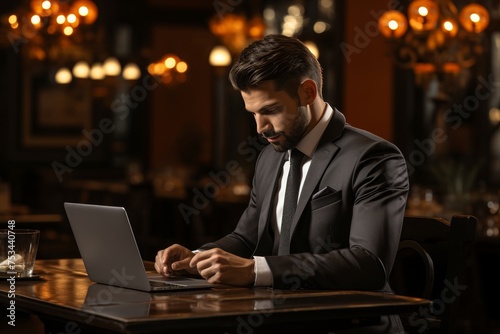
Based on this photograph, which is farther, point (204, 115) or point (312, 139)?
point (204, 115)

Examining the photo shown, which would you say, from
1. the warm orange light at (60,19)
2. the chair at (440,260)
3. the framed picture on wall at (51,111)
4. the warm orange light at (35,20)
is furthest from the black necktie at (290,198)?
the framed picture on wall at (51,111)

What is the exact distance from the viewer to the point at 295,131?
9.71 ft

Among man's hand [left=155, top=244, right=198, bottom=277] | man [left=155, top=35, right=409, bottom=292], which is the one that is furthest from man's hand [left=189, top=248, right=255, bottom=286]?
man's hand [left=155, top=244, right=198, bottom=277]

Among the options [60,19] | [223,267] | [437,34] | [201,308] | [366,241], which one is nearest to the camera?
[201,308]

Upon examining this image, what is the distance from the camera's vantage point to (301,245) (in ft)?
9.62

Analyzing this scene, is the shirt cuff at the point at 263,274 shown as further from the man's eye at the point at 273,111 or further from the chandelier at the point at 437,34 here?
the chandelier at the point at 437,34

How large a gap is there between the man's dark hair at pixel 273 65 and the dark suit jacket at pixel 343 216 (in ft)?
0.74

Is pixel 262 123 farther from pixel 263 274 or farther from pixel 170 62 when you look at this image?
pixel 170 62

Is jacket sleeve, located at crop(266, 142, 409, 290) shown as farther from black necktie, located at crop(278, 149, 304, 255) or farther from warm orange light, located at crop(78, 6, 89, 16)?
warm orange light, located at crop(78, 6, 89, 16)

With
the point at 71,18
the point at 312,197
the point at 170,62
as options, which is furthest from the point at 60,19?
the point at 312,197

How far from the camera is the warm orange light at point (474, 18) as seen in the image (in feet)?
23.0

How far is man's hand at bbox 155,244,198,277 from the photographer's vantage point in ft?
9.44

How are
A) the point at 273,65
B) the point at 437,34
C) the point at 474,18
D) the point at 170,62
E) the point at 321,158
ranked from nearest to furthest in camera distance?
the point at 273,65
the point at 321,158
the point at 474,18
the point at 437,34
the point at 170,62

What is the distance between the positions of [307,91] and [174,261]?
0.64m
